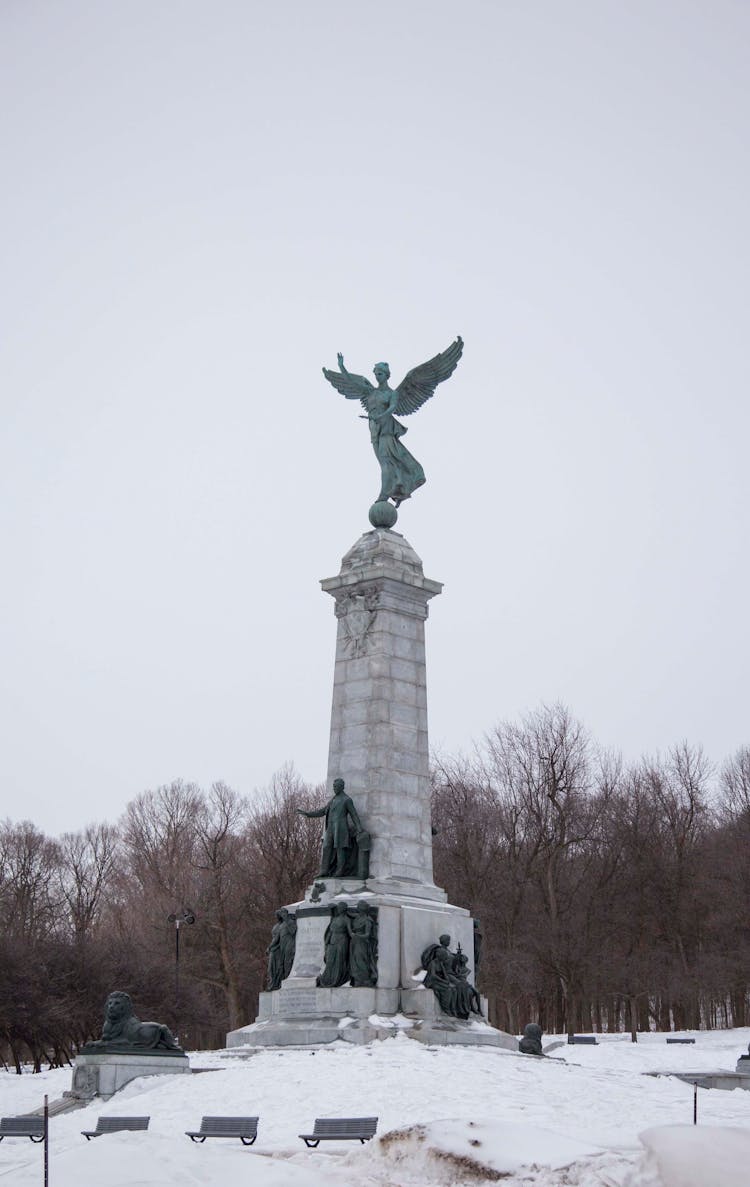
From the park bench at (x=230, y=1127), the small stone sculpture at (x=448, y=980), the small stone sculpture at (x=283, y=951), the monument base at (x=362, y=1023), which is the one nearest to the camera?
the park bench at (x=230, y=1127)

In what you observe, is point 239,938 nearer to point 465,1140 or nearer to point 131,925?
point 131,925

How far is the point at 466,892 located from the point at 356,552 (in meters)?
29.6

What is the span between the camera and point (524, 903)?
187 feet

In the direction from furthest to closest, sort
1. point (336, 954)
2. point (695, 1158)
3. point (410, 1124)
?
point (336, 954)
point (410, 1124)
point (695, 1158)

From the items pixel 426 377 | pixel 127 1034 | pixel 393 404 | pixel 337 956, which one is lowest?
pixel 127 1034

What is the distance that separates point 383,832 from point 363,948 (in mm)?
2612

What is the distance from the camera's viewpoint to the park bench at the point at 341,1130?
1661 centimetres

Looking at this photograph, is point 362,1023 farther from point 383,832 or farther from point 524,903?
point 524,903

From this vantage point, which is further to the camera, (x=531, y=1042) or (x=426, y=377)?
(x=426, y=377)

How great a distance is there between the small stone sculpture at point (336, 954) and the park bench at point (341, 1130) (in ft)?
29.0

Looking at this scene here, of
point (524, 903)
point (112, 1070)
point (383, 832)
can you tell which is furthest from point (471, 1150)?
point (524, 903)

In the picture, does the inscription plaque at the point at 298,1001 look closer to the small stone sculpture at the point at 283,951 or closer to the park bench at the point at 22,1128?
the small stone sculpture at the point at 283,951

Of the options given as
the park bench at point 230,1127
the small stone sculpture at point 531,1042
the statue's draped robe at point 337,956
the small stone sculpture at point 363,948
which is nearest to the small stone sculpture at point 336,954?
the statue's draped robe at point 337,956

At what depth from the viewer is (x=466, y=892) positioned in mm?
56750
